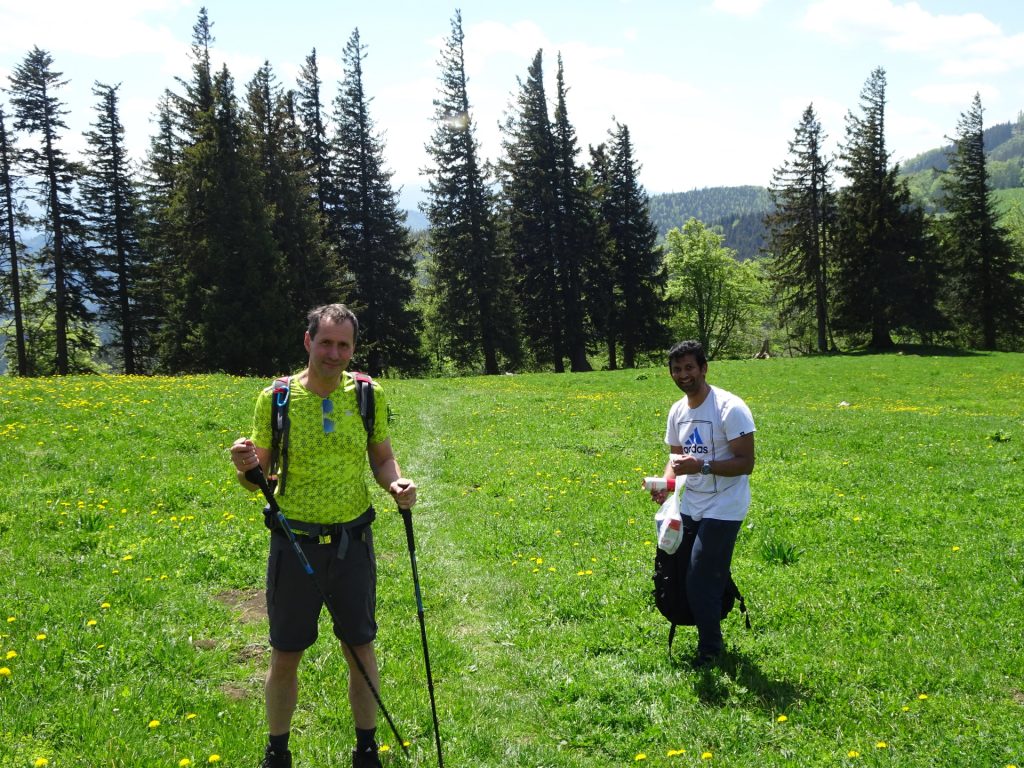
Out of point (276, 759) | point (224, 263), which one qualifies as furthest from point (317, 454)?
point (224, 263)

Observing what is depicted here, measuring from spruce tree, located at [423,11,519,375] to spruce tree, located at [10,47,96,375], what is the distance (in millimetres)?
19464

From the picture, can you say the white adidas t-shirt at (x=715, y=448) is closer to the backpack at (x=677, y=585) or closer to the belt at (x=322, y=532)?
the backpack at (x=677, y=585)

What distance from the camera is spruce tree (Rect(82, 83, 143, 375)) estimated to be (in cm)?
3903

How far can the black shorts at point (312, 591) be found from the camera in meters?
3.83

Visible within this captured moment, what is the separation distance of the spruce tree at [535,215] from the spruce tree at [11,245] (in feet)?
89.0

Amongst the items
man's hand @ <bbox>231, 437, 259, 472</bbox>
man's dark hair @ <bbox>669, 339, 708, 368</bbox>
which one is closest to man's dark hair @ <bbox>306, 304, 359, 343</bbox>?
man's hand @ <bbox>231, 437, 259, 472</bbox>

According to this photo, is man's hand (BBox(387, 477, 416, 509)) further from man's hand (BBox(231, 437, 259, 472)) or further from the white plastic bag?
the white plastic bag

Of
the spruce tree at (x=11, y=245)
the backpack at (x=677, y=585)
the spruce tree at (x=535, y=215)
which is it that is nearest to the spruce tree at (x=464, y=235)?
the spruce tree at (x=535, y=215)

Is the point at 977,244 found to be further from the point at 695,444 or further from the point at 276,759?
the point at 276,759

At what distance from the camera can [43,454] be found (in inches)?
439

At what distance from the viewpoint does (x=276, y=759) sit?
13.3ft

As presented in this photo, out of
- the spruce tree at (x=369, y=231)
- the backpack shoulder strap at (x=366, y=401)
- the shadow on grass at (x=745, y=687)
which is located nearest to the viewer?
the backpack shoulder strap at (x=366, y=401)

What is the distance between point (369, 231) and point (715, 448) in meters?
40.6

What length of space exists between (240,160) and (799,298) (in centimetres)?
3714
